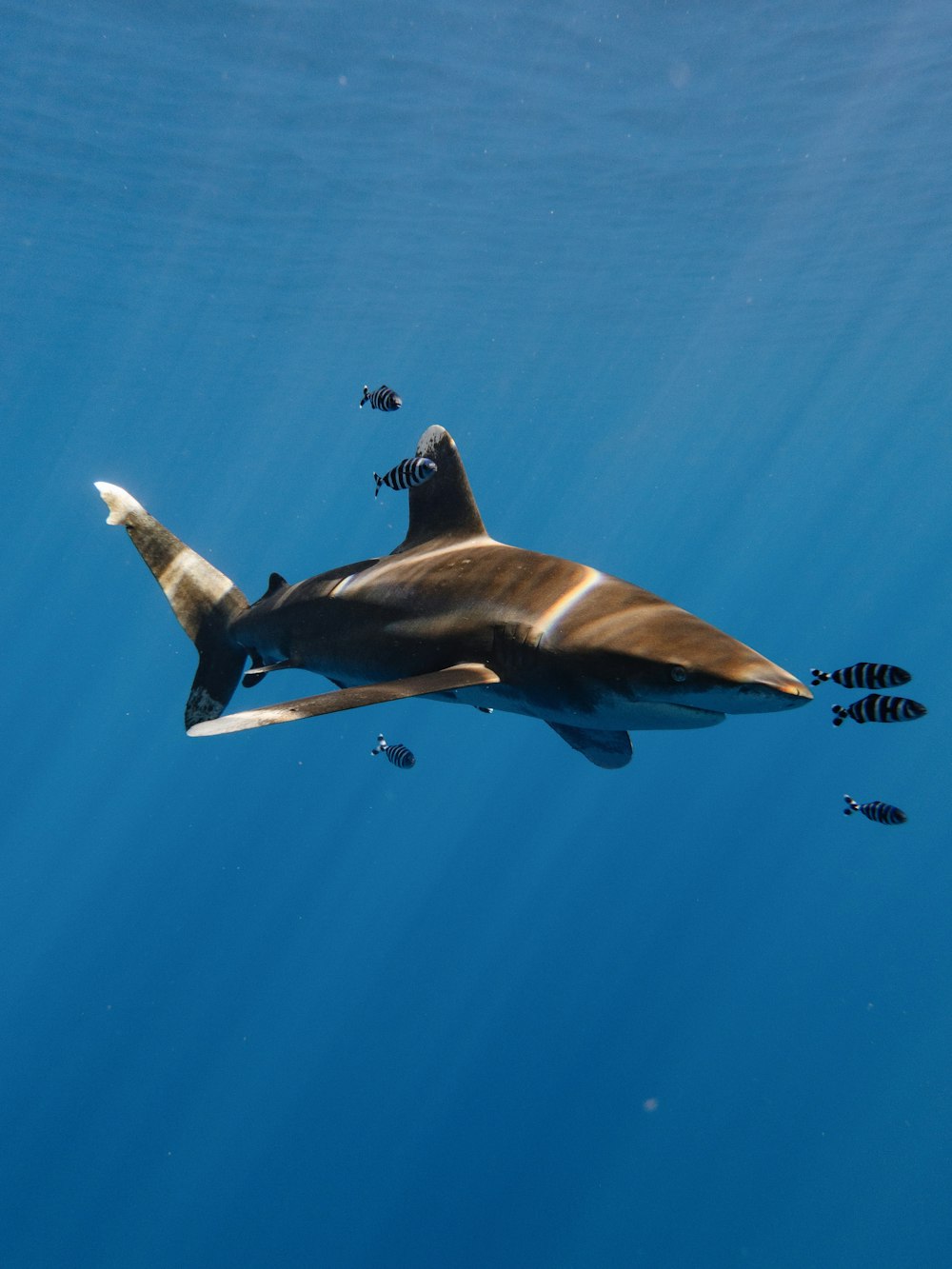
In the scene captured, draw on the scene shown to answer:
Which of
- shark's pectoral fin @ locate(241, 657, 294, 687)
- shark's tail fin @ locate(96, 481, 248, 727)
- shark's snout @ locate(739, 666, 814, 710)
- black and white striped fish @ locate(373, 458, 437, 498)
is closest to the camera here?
shark's snout @ locate(739, 666, 814, 710)

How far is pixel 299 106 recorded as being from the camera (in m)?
17.5

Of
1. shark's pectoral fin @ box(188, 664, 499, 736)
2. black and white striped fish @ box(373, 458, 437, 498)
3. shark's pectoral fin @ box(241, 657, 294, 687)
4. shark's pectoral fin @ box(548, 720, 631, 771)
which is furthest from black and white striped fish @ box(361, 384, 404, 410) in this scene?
shark's pectoral fin @ box(188, 664, 499, 736)

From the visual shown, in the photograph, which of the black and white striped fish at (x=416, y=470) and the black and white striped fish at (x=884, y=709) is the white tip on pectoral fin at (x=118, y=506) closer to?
the black and white striped fish at (x=416, y=470)

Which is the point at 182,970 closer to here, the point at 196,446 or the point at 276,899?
the point at 276,899

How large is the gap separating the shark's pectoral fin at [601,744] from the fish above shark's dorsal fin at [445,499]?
137 cm

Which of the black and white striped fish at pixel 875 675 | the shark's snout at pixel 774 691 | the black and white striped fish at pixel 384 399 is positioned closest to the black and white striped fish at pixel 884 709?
the black and white striped fish at pixel 875 675

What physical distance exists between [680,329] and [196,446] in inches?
1357

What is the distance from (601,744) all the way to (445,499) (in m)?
1.85

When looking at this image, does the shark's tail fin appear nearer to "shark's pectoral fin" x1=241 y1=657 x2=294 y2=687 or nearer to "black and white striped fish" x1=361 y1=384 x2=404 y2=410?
"shark's pectoral fin" x1=241 y1=657 x2=294 y2=687

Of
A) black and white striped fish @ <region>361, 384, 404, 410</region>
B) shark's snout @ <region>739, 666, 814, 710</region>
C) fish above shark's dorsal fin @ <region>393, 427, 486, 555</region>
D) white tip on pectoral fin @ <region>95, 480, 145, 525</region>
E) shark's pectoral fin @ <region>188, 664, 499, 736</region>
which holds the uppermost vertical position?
black and white striped fish @ <region>361, 384, 404, 410</region>

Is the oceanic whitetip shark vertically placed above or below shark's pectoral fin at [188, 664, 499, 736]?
above

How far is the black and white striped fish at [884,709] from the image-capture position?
4.89m

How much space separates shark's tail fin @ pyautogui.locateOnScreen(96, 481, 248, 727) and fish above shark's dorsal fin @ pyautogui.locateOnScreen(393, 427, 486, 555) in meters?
1.51

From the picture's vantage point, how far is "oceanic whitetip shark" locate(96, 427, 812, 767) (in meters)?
3.45
